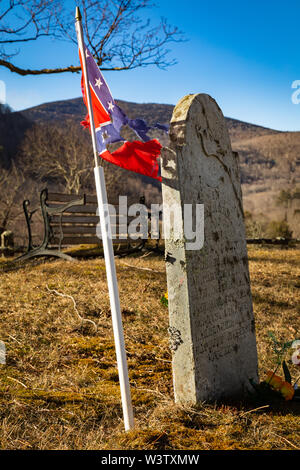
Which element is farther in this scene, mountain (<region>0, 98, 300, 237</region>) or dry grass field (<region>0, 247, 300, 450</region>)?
mountain (<region>0, 98, 300, 237</region>)

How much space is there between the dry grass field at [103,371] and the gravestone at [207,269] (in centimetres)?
23

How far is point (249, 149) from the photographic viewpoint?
27.1 metres

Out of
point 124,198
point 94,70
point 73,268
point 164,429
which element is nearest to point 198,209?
point 94,70

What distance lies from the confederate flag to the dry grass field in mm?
1631

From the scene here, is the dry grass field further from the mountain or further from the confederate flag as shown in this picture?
the mountain

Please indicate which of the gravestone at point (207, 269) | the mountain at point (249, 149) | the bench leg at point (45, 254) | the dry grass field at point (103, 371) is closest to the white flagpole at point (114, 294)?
the dry grass field at point (103, 371)

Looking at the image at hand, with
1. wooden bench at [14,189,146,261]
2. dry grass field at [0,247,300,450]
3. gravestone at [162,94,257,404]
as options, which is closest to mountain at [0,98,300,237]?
wooden bench at [14,189,146,261]

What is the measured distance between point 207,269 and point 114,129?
1.19 m

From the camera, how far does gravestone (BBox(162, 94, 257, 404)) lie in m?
2.47

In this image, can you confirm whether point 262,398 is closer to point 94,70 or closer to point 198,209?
point 198,209

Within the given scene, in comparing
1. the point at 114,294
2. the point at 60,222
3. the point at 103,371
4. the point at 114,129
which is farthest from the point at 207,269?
the point at 60,222

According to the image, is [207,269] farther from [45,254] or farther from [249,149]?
[249,149]

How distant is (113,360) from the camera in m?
3.48
